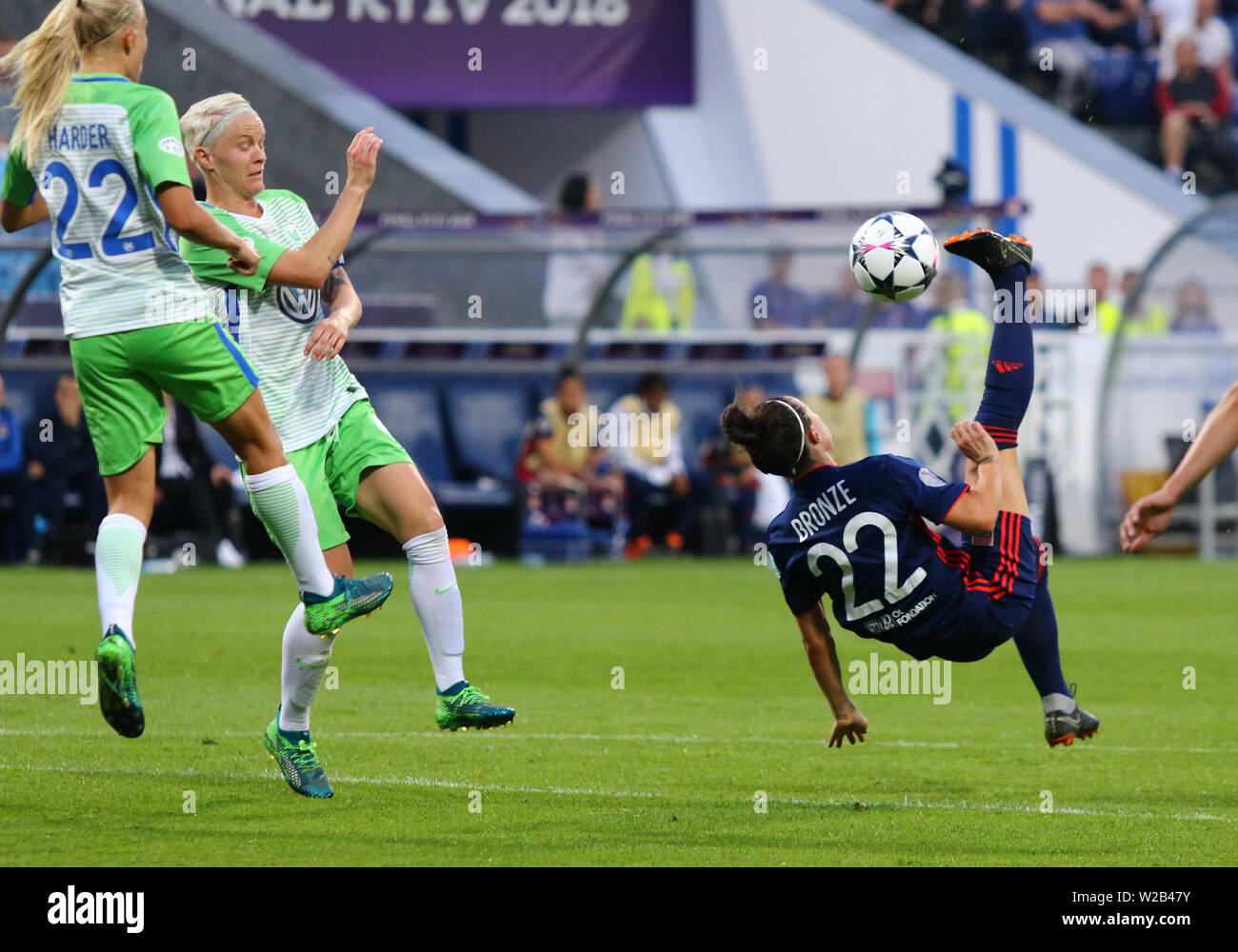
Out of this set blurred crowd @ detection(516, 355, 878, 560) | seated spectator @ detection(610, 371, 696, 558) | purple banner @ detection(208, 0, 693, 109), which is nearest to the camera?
blurred crowd @ detection(516, 355, 878, 560)

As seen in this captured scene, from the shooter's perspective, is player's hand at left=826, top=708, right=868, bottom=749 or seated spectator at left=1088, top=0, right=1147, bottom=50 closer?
player's hand at left=826, top=708, right=868, bottom=749

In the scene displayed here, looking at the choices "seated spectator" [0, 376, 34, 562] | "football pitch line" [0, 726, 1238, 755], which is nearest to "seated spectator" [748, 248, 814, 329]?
"seated spectator" [0, 376, 34, 562]

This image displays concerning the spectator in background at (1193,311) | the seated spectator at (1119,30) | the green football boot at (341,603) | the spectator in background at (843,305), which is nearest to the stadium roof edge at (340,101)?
the spectator in background at (843,305)

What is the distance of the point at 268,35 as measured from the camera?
74.1 ft

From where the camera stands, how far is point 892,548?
19.8ft

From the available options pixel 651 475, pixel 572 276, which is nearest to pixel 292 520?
pixel 651 475

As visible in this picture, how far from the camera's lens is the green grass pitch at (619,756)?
17.8 ft

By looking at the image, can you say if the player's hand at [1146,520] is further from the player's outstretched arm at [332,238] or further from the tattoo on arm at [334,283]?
the tattoo on arm at [334,283]

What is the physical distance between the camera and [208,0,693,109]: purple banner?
23.2m

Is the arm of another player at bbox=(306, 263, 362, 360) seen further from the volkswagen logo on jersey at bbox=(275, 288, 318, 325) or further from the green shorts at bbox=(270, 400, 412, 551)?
the green shorts at bbox=(270, 400, 412, 551)

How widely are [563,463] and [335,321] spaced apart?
10.5 m

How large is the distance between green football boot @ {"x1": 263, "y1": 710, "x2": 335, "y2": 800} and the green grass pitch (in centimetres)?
10

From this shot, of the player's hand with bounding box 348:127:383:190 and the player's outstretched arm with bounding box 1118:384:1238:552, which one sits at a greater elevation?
the player's hand with bounding box 348:127:383:190
